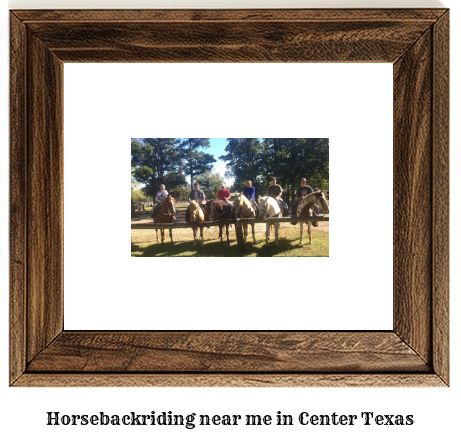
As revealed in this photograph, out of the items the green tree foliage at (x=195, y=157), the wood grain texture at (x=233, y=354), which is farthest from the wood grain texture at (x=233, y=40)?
the wood grain texture at (x=233, y=354)

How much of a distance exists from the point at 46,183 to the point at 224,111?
0.87 meters

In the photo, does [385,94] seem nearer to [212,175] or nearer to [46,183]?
[212,175]

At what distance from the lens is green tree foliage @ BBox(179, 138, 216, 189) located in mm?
1933

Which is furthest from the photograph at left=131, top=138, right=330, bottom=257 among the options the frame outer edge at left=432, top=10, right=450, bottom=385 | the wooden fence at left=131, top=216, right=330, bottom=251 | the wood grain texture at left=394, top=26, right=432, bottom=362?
the frame outer edge at left=432, top=10, right=450, bottom=385

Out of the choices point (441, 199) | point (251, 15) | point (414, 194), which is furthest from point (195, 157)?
point (441, 199)

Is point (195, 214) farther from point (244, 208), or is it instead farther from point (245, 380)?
point (245, 380)


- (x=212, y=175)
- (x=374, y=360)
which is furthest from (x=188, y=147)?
(x=374, y=360)

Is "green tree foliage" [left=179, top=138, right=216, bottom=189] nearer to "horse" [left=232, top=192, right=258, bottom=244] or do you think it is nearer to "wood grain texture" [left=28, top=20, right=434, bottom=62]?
"horse" [left=232, top=192, right=258, bottom=244]

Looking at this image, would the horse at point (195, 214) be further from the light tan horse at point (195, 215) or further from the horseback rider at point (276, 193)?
the horseback rider at point (276, 193)

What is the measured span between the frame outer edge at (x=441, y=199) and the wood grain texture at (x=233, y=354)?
0.40 ft

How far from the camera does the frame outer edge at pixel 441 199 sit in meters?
1.86

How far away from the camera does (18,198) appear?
6.11 ft

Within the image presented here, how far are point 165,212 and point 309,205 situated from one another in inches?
26.3

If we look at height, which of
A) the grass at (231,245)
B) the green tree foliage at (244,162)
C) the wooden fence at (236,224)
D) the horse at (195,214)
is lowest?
the grass at (231,245)
